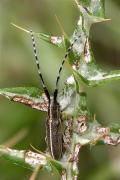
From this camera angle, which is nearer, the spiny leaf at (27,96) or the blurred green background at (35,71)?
the spiny leaf at (27,96)

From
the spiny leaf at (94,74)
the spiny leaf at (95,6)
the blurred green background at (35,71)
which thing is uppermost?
the spiny leaf at (95,6)

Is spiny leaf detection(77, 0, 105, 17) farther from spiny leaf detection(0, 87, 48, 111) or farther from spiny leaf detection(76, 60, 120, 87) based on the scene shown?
spiny leaf detection(0, 87, 48, 111)

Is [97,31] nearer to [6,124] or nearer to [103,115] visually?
[103,115]

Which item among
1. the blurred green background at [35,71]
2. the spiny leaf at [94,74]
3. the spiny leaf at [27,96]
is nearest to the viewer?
the spiny leaf at [94,74]

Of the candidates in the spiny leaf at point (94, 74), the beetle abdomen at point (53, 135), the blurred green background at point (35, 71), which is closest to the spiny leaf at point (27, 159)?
the beetle abdomen at point (53, 135)

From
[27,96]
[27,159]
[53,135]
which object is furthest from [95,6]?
[27,159]

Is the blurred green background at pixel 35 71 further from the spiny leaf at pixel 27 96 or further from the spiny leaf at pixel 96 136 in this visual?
the spiny leaf at pixel 96 136

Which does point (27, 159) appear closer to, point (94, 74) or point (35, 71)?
point (94, 74)
